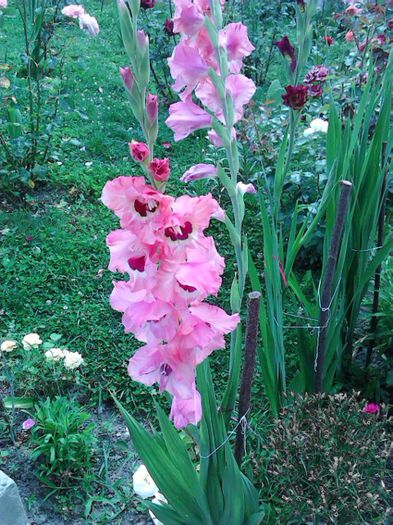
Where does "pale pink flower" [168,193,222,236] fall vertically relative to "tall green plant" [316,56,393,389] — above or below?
above

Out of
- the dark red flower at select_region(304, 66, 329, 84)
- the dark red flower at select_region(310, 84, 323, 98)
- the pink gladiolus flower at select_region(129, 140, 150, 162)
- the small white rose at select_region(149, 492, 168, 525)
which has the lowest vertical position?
the small white rose at select_region(149, 492, 168, 525)

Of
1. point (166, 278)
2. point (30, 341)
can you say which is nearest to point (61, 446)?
point (30, 341)

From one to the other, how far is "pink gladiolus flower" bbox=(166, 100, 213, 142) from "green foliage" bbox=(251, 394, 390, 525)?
0.77 meters

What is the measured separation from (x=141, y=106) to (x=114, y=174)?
8.18 feet

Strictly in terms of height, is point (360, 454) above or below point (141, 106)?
below

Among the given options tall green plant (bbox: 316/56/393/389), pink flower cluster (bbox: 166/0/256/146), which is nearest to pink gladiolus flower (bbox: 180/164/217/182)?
pink flower cluster (bbox: 166/0/256/146)

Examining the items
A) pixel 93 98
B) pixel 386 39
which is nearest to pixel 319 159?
pixel 386 39

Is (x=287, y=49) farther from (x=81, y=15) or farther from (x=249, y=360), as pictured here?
(x=81, y=15)

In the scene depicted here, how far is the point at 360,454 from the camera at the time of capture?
4.57 ft

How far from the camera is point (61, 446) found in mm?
1806

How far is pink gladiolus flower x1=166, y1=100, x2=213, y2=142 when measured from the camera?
1217 mm

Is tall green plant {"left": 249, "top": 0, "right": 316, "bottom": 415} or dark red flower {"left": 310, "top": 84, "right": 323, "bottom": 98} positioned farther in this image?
dark red flower {"left": 310, "top": 84, "right": 323, "bottom": 98}

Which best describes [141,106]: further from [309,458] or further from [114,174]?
[114,174]

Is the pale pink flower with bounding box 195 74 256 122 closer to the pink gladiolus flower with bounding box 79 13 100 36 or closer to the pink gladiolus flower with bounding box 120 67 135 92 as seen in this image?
the pink gladiolus flower with bounding box 120 67 135 92
